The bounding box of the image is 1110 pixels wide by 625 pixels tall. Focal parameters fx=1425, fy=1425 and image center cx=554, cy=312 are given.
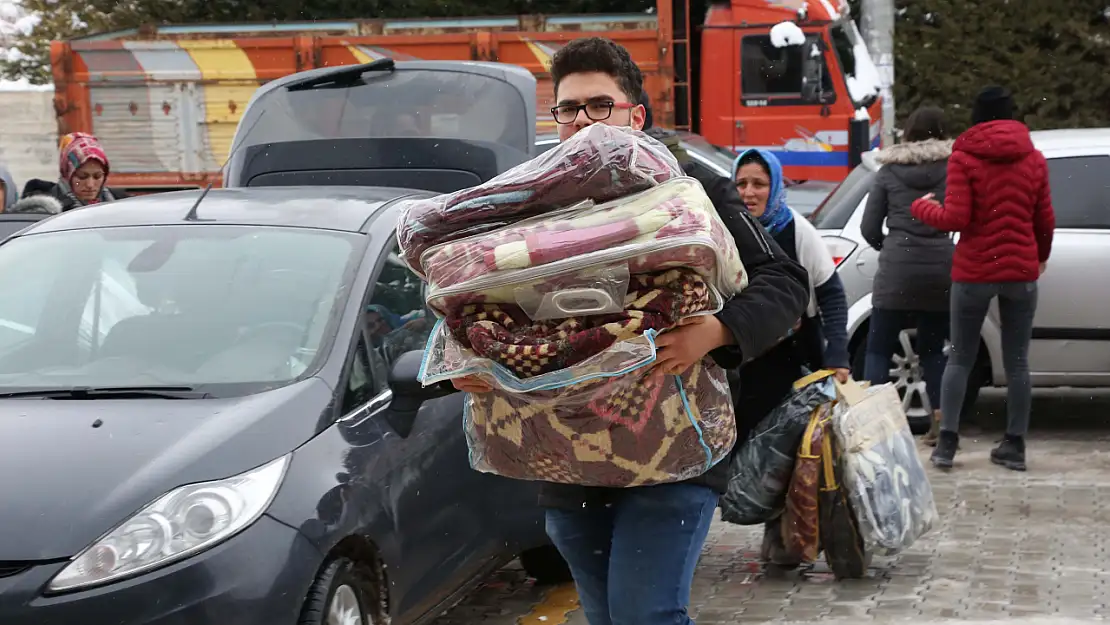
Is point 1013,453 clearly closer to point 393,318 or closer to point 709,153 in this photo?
point 393,318

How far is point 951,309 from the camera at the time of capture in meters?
7.02

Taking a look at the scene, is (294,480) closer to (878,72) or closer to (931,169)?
(931,169)

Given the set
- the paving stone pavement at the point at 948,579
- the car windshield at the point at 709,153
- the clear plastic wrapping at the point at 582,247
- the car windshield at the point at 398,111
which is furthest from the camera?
the car windshield at the point at 709,153

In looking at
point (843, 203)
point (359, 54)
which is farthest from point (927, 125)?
point (359, 54)

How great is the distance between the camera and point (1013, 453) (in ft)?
23.6

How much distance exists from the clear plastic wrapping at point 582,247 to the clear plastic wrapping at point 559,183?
3cm

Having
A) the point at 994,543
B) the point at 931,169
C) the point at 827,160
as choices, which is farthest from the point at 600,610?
the point at 827,160

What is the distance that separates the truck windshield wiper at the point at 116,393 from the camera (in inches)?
152

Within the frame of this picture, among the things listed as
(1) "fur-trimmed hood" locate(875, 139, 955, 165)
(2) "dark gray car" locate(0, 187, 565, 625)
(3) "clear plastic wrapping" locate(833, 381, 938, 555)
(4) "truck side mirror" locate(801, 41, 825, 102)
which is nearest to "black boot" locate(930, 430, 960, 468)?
(1) "fur-trimmed hood" locate(875, 139, 955, 165)

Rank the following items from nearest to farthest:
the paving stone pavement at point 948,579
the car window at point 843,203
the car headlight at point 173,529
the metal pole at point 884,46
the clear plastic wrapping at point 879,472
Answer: the car headlight at point 173,529 < the paving stone pavement at point 948,579 < the clear plastic wrapping at point 879,472 < the car window at point 843,203 < the metal pole at point 884,46

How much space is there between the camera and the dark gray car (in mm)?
3305

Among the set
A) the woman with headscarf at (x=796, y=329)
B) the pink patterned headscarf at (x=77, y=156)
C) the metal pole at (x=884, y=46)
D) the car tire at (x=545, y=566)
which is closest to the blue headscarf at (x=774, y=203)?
the woman with headscarf at (x=796, y=329)

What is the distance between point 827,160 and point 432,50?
4119 mm

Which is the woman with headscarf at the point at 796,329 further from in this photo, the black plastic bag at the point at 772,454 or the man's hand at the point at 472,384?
the man's hand at the point at 472,384
